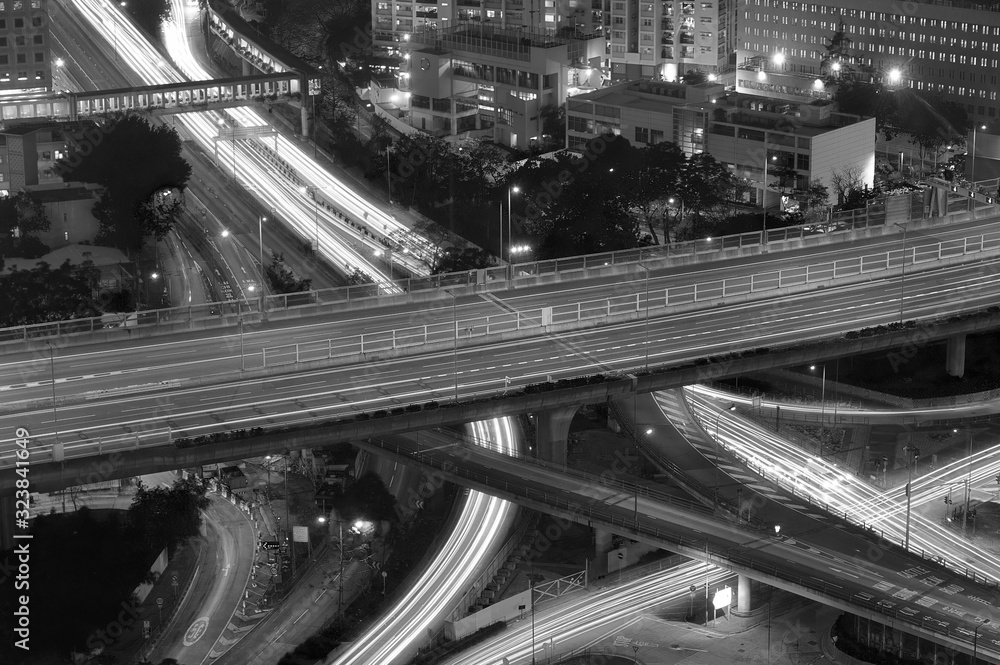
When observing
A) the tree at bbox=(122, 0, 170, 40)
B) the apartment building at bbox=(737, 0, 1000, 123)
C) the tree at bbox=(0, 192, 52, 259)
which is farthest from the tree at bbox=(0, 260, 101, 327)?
the apartment building at bbox=(737, 0, 1000, 123)

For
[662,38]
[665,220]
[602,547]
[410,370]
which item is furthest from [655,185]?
[662,38]

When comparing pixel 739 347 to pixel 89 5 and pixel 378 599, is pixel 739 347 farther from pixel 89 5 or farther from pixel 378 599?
pixel 89 5

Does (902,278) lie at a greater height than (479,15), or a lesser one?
lesser

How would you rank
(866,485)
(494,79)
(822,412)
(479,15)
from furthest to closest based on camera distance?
(479,15)
(494,79)
(822,412)
(866,485)

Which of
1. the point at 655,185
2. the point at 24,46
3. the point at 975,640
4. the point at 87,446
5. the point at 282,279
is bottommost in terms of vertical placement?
the point at 975,640

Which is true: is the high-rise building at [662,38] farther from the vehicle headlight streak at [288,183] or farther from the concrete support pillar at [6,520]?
the concrete support pillar at [6,520]

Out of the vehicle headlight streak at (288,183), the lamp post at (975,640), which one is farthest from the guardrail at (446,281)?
the lamp post at (975,640)

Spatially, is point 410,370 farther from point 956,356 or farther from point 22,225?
point 22,225
